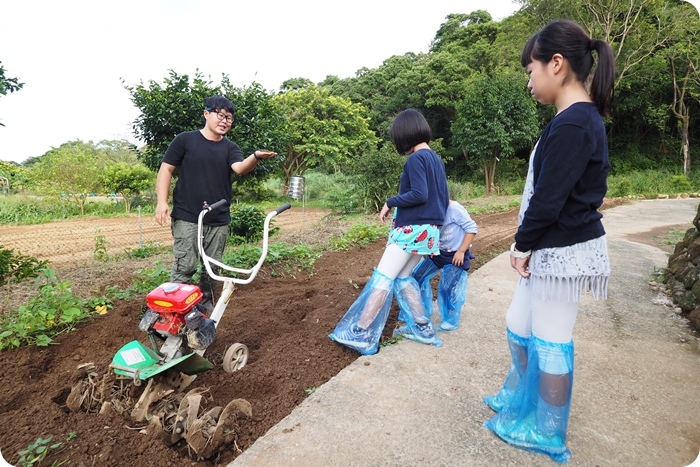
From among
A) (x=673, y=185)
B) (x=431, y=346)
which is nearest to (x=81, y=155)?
(x=431, y=346)

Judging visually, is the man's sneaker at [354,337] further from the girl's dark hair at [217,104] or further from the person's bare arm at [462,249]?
the girl's dark hair at [217,104]

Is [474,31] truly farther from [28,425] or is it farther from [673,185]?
[28,425]

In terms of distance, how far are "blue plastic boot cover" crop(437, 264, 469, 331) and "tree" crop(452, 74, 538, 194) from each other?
53.5ft

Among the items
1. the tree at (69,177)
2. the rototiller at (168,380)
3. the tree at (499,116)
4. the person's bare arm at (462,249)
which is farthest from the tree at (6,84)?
the tree at (499,116)

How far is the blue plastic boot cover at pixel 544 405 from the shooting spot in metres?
1.64

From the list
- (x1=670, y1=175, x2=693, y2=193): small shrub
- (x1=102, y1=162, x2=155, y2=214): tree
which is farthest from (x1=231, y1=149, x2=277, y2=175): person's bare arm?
(x1=670, y1=175, x2=693, y2=193): small shrub

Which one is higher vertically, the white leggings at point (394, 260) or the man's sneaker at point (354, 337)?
the white leggings at point (394, 260)

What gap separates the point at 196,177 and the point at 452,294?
6.92 ft

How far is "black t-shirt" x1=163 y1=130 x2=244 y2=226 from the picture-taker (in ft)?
9.20

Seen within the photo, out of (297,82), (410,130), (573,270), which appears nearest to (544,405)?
(573,270)

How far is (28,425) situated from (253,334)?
4.31 ft

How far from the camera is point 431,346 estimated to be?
2742mm

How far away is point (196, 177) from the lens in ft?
9.21

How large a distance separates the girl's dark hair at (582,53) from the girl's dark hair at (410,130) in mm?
979
